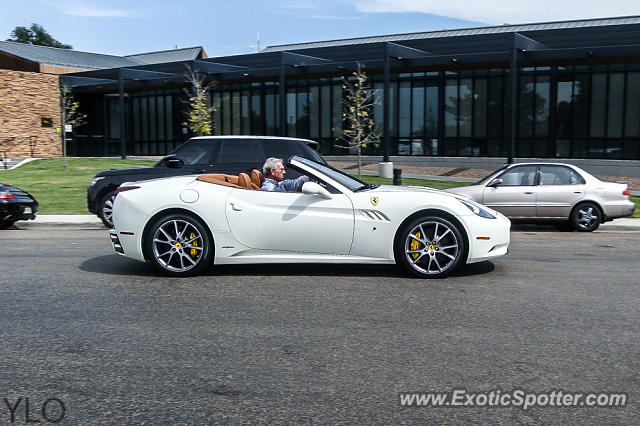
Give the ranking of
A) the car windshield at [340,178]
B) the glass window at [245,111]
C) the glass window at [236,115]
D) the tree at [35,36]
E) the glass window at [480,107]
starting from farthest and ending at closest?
the tree at [35,36], the glass window at [236,115], the glass window at [245,111], the glass window at [480,107], the car windshield at [340,178]

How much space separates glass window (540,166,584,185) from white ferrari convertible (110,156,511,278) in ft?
20.7

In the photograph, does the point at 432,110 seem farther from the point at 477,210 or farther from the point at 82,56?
the point at 82,56

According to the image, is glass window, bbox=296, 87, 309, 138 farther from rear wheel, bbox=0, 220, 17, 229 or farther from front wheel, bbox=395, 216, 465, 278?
front wheel, bbox=395, 216, 465, 278

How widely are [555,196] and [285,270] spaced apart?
7546 millimetres

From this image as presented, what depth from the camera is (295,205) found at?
7.28 m

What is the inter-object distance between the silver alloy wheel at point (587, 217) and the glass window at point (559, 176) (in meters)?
0.57

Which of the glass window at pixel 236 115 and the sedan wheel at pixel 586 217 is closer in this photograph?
the sedan wheel at pixel 586 217

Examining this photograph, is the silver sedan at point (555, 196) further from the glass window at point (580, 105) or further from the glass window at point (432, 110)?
the glass window at point (432, 110)

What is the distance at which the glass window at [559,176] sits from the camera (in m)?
13.1

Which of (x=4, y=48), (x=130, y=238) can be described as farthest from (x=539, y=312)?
(x=4, y=48)

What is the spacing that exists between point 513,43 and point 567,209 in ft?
52.4

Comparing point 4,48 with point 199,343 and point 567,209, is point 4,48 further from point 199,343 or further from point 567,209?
point 199,343

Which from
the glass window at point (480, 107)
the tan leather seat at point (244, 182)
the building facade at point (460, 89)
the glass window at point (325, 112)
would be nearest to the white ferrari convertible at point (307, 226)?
the tan leather seat at point (244, 182)

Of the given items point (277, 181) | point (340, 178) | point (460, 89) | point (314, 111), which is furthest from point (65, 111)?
point (340, 178)
